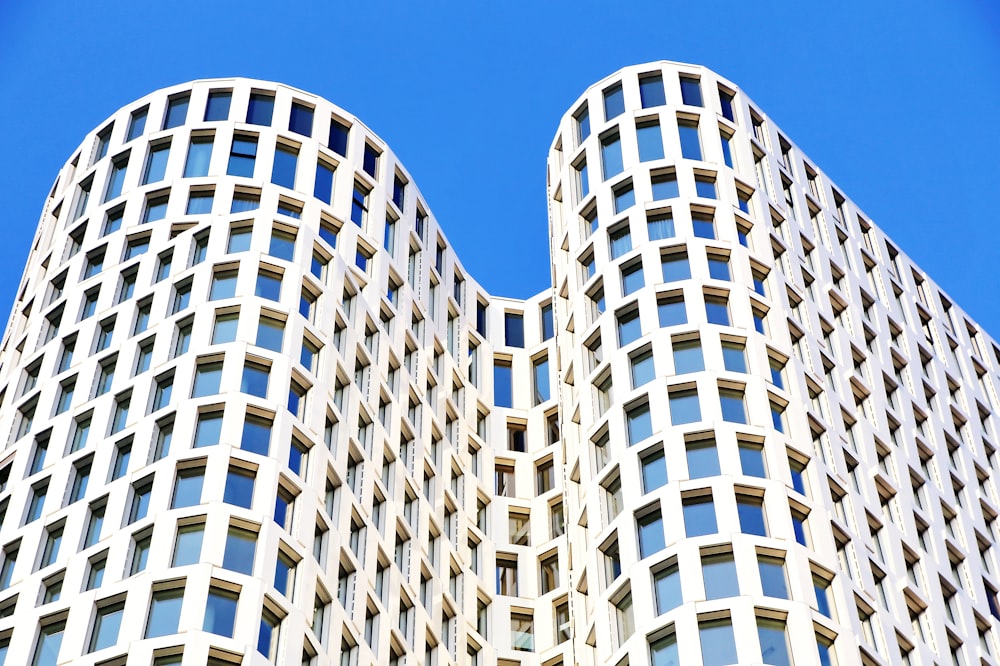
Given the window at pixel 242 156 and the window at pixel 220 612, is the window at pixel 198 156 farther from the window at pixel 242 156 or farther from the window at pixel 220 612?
the window at pixel 220 612

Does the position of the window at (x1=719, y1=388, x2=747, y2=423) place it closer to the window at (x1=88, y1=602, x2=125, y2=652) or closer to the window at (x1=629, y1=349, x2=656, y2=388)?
the window at (x1=629, y1=349, x2=656, y2=388)

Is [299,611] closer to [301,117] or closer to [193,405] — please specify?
[193,405]

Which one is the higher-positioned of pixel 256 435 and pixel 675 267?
pixel 675 267

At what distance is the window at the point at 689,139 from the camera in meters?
76.1

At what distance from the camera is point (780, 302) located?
2758 inches

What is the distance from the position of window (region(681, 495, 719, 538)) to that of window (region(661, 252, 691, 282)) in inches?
508

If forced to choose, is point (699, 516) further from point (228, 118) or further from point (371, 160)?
point (228, 118)

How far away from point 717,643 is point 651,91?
1329 inches

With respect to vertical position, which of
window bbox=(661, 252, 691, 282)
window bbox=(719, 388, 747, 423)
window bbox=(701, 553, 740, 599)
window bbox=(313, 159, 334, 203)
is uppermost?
window bbox=(313, 159, 334, 203)

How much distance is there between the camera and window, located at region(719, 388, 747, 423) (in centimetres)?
6297

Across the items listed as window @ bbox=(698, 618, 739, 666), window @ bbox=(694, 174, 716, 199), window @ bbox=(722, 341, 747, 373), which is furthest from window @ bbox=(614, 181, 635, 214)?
window @ bbox=(698, 618, 739, 666)

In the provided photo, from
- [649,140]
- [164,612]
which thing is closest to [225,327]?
[164,612]

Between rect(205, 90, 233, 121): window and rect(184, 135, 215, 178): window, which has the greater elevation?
rect(205, 90, 233, 121): window

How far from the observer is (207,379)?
6191 centimetres
